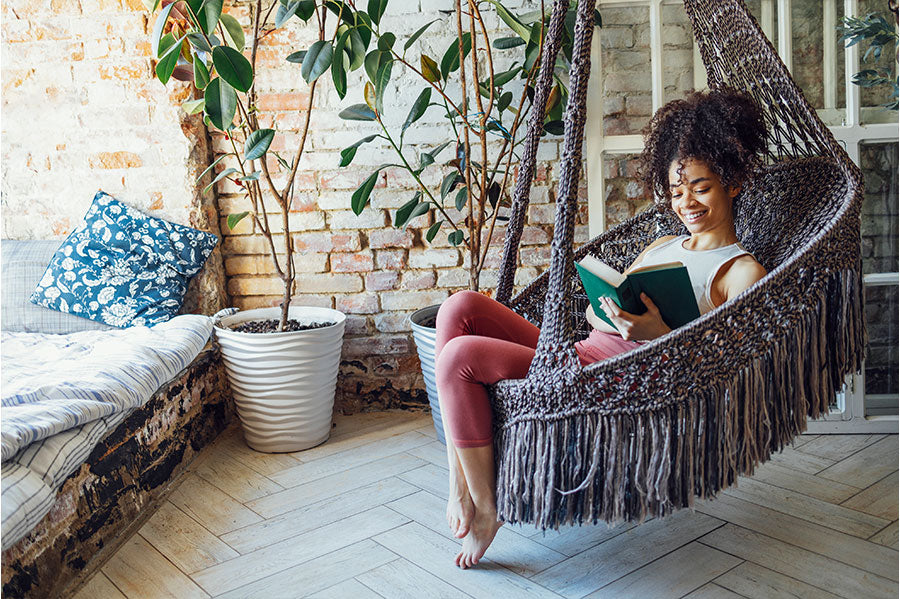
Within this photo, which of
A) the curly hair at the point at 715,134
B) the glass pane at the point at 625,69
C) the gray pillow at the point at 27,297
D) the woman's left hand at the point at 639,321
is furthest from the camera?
the gray pillow at the point at 27,297

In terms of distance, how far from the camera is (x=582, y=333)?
78.8 inches

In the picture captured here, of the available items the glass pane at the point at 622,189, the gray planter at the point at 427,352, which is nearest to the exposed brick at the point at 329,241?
the gray planter at the point at 427,352

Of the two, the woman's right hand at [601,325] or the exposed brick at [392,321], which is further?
the exposed brick at [392,321]

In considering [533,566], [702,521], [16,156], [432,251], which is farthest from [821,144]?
[16,156]

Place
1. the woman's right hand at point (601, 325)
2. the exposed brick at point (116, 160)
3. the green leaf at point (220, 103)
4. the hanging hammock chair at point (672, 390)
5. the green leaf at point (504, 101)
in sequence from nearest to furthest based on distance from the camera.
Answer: the hanging hammock chair at point (672, 390)
the woman's right hand at point (601, 325)
the green leaf at point (220, 103)
the green leaf at point (504, 101)
the exposed brick at point (116, 160)

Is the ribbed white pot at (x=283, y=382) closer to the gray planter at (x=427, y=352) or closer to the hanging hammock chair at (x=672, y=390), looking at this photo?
the gray planter at (x=427, y=352)

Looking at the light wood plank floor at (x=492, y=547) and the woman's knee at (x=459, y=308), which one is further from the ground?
the woman's knee at (x=459, y=308)

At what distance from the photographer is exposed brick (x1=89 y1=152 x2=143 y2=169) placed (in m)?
2.47

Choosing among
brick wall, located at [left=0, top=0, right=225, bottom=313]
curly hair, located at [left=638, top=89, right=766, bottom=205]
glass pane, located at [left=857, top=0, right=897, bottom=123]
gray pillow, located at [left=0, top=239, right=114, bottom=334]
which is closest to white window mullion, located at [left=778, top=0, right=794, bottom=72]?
glass pane, located at [left=857, top=0, right=897, bottom=123]

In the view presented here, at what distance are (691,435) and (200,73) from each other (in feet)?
5.25

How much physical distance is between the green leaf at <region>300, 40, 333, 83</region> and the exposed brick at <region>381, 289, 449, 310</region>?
0.83 m

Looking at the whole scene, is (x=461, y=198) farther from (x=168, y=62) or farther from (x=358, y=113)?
(x=168, y=62)

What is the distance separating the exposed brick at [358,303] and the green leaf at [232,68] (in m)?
0.88

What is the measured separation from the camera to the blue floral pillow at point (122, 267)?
2332mm
